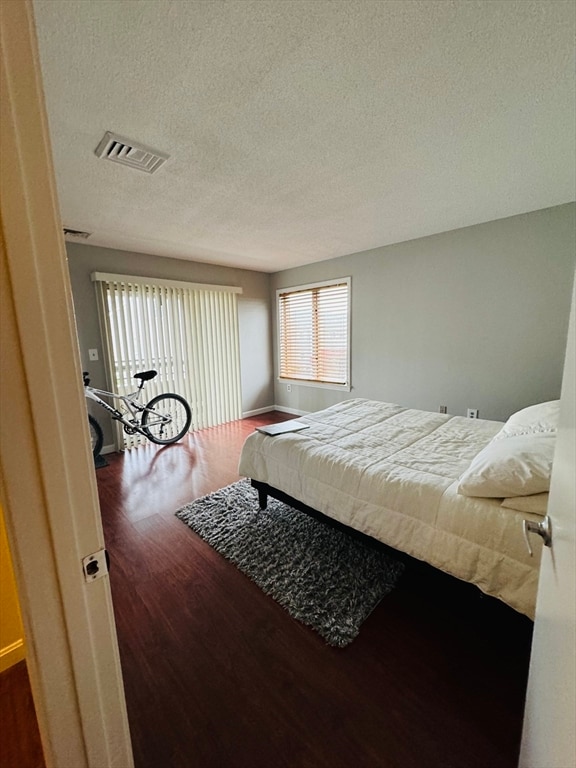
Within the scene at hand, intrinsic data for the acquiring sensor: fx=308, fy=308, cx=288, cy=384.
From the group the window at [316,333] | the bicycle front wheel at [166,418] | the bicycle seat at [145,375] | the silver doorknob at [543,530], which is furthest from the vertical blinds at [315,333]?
the silver doorknob at [543,530]

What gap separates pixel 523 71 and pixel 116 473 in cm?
398

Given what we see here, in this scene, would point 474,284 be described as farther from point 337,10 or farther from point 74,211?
point 74,211

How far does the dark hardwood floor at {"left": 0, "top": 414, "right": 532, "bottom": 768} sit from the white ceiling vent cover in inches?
94.1

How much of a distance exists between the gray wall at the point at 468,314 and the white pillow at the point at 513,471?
1876 mm

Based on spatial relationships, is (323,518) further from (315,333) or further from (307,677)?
(315,333)

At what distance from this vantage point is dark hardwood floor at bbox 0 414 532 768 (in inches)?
40.9

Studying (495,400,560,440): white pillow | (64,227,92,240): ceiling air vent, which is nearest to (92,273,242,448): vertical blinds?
(64,227,92,240): ceiling air vent

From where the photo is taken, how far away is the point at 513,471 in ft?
4.29

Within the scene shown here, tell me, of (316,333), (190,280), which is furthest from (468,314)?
(190,280)

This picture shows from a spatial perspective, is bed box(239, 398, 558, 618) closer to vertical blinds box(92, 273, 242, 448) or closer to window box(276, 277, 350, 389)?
window box(276, 277, 350, 389)

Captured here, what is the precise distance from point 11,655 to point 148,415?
2.76m

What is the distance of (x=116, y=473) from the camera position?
316cm

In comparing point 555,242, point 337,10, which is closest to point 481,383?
point 555,242

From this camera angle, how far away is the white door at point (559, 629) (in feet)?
1.87
